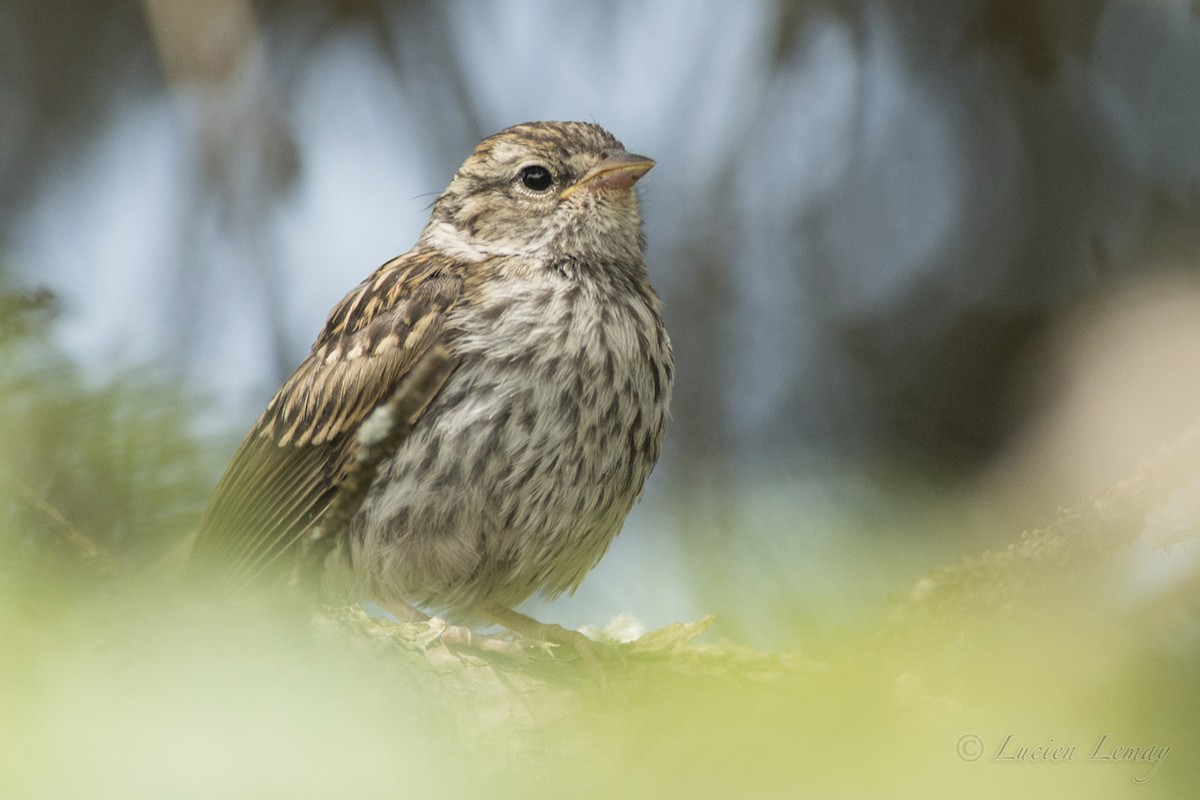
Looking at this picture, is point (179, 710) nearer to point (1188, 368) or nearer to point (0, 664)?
point (0, 664)

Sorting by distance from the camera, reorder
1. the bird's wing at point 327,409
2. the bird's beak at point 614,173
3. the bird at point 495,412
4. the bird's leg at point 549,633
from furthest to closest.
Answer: the bird's beak at point 614,173, the bird's wing at point 327,409, the bird at point 495,412, the bird's leg at point 549,633

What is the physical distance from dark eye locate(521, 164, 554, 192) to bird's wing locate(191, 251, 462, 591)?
1.10 ft

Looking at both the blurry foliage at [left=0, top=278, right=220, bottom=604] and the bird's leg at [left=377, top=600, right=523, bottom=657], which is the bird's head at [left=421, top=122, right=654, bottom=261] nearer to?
the bird's leg at [left=377, top=600, right=523, bottom=657]

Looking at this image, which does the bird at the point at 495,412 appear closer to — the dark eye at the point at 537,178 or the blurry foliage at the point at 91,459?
the dark eye at the point at 537,178

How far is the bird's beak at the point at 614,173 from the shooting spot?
318 cm

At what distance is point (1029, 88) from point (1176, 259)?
116cm

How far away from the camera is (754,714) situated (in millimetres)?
1023

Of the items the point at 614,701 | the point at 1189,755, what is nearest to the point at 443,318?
the point at 614,701

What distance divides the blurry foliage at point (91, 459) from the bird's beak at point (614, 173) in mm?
2068

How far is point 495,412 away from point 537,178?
2.84ft

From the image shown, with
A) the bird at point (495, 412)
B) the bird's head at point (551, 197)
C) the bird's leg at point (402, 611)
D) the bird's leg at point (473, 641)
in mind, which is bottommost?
the bird's leg at point (473, 641)

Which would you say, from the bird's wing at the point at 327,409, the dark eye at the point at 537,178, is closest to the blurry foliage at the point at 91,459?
the bird's wing at the point at 327,409

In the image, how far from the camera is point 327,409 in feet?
9.78

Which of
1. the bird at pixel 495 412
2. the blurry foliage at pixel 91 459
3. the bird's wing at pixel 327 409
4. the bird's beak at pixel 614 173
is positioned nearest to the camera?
the blurry foliage at pixel 91 459
